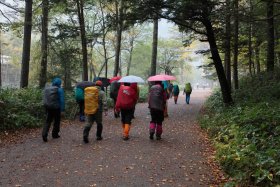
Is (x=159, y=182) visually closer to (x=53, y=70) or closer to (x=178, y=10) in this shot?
(x=178, y=10)

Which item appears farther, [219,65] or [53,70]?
[53,70]

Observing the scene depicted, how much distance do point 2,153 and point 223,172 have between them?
211 inches

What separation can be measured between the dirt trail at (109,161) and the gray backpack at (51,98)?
40.9 inches

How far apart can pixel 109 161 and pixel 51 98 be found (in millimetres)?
3102

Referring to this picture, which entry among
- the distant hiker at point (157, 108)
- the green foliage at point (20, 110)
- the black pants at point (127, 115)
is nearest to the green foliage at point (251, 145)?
the distant hiker at point (157, 108)

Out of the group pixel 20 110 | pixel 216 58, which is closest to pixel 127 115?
pixel 20 110

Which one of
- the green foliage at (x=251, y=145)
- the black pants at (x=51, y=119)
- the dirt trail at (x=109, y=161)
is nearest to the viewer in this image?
the green foliage at (x=251, y=145)

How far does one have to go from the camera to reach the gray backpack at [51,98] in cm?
921

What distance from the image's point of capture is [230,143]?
7.59m

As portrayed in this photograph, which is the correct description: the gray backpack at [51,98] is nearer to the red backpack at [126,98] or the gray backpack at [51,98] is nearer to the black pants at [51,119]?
the black pants at [51,119]

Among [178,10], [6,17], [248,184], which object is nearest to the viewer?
[248,184]

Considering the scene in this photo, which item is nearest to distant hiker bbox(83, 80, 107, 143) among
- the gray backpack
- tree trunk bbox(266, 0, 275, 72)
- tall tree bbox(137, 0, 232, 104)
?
the gray backpack

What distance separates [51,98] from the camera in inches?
363

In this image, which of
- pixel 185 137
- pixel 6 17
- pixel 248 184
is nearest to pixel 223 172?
pixel 248 184
